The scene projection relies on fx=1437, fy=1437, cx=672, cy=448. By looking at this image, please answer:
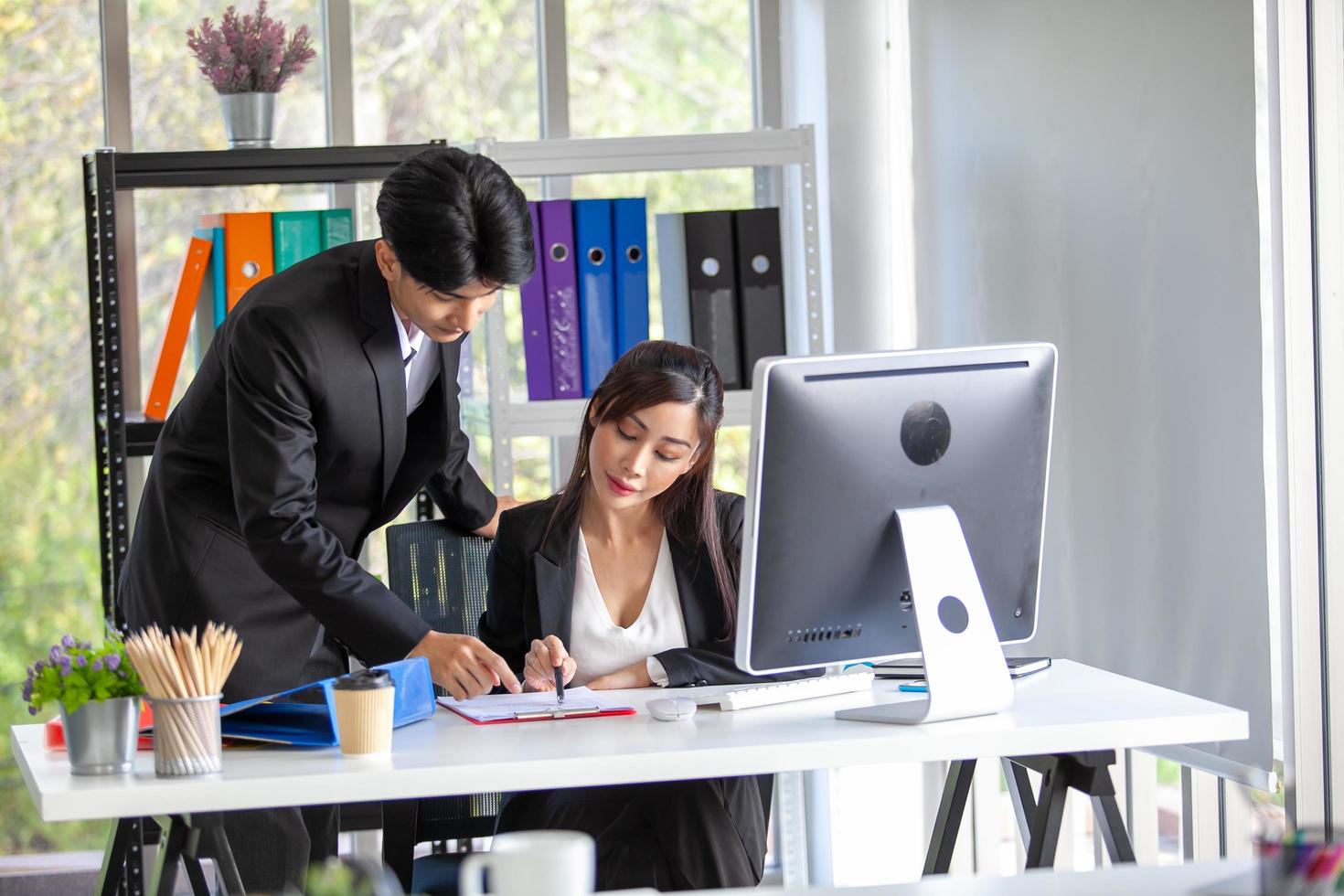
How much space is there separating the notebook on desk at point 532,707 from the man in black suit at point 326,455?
0.09 ft

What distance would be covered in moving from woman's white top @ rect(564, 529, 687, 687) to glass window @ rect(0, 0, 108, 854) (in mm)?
1481

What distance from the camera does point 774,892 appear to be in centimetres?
110

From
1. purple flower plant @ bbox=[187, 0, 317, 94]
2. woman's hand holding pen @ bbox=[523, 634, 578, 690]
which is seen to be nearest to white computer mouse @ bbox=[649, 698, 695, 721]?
woman's hand holding pen @ bbox=[523, 634, 578, 690]

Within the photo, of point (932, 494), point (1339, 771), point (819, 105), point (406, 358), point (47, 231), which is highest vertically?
point (819, 105)

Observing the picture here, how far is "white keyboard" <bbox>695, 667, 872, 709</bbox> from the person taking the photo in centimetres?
170

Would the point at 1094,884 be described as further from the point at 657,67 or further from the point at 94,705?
the point at 657,67

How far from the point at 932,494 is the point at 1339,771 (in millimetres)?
600

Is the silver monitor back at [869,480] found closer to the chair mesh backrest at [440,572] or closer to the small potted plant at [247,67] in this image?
the chair mesh backrest at [440,572]

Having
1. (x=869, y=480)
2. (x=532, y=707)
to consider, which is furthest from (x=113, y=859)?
(x=869, y=480)

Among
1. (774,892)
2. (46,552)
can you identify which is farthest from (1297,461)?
(46,552)

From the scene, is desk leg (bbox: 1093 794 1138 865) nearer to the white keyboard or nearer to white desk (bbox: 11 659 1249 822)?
A: white desk (bbox: 11 659 1249 822)

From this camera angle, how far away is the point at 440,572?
7.38 feet

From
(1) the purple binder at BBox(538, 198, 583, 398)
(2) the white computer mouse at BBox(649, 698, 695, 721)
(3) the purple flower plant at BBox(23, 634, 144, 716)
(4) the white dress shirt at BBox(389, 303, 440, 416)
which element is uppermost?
(1) the purple binder at BBox(538, 198, 583, 398)

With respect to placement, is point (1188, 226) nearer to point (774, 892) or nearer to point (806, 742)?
point (806, 742)
